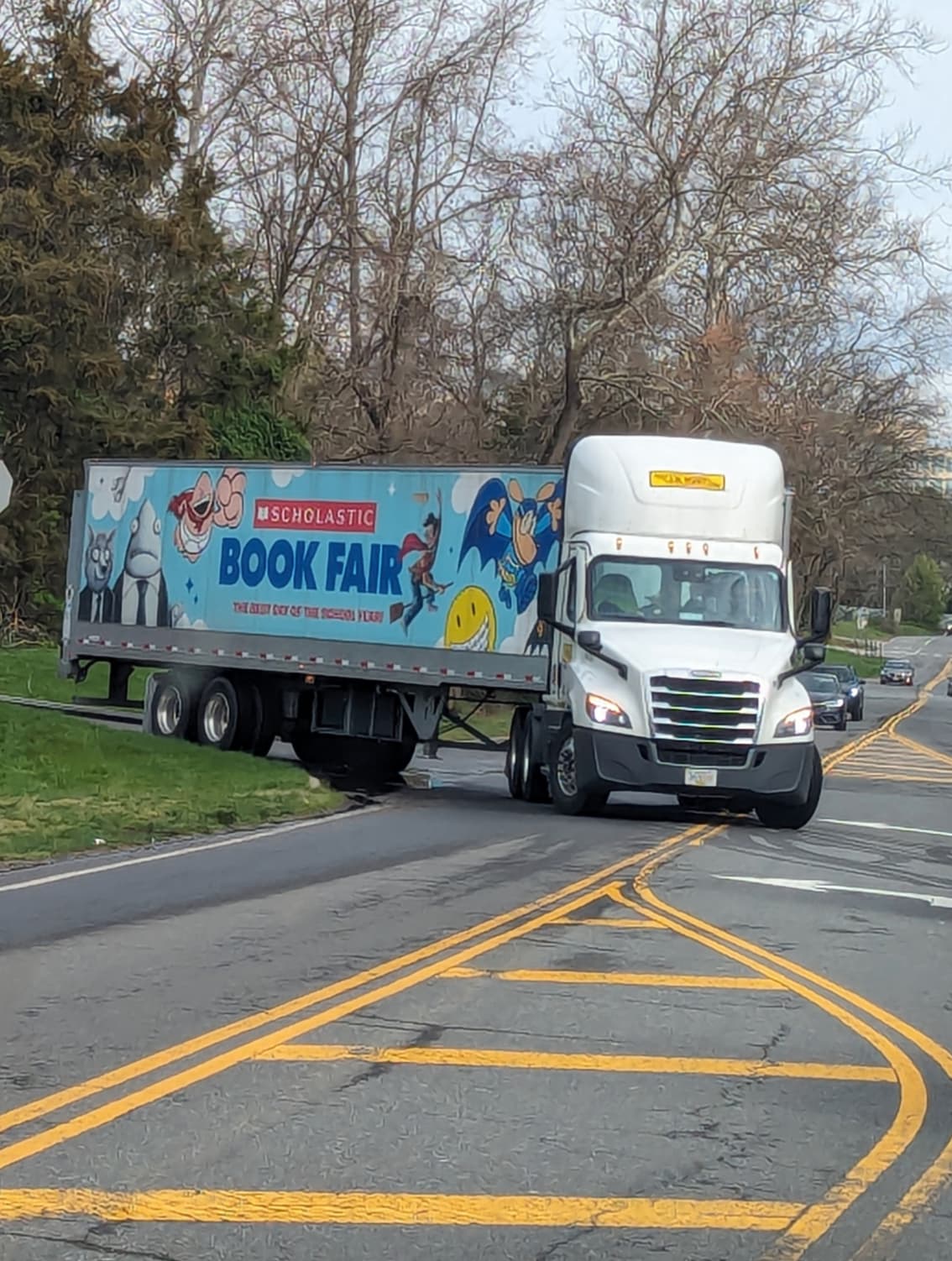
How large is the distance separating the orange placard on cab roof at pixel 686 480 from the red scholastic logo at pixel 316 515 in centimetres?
406

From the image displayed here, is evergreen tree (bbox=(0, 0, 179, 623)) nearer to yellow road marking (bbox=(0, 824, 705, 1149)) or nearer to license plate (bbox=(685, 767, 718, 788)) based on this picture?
license plate (bbox=(685, 767, 718, 788))

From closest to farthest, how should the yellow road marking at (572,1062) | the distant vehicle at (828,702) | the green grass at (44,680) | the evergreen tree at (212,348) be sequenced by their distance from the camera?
1. the yellow road marking at (572,1062)
2. the green grass at (44,680)
3. the evergreen tree at (212,348)
4. the distant vehicle at (828,702)

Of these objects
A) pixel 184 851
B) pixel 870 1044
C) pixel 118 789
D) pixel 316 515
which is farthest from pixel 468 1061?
pixel 316 515

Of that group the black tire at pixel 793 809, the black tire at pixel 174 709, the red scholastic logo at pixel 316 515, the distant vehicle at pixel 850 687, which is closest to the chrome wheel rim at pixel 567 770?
the black tire at pixel 793 809

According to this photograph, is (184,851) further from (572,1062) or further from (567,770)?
(572,1062)

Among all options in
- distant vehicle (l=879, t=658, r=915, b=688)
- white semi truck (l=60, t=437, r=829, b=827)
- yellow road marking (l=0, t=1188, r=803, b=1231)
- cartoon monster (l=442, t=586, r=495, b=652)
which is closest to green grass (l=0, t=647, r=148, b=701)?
white semi truck (l=60, t=437, r=829, b=827)

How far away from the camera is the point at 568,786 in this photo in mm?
18297

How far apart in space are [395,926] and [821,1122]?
452 centimetres

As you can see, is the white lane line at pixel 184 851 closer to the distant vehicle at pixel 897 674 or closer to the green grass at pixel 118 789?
the green grass at pixel 118 789

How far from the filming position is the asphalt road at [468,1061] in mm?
5383

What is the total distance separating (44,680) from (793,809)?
17098mm

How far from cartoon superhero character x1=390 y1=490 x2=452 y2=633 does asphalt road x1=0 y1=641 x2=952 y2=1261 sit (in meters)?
6.79

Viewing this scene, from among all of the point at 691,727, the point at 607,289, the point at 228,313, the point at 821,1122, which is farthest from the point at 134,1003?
the point at 228,313

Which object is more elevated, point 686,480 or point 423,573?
point 686,480
